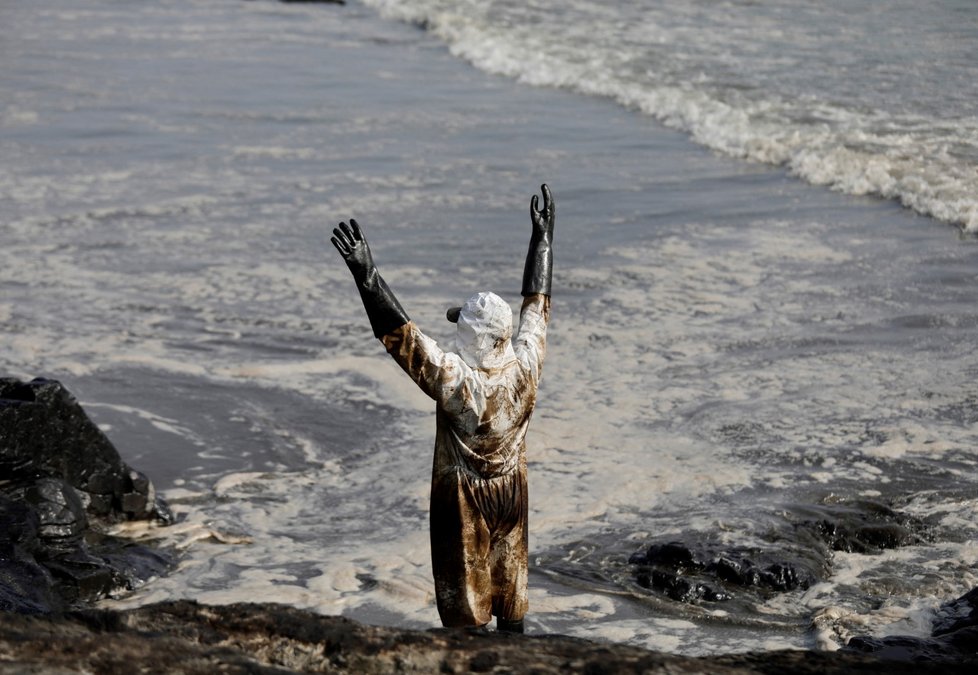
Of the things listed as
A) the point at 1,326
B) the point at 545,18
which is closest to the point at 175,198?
the point at 1,326

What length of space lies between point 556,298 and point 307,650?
7.90 m

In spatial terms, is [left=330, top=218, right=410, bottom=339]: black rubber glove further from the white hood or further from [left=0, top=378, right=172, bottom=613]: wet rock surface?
[left=0, top=378, right=172, bottom=613]: wet rock surface

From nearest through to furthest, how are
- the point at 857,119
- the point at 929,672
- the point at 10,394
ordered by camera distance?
1. the point at 929,672
2. the point at 10,394
3. the point at 857,119

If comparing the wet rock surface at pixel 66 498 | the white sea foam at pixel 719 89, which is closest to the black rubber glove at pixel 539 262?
the wet rock surface at pixel 66 498

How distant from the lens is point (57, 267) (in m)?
12.1

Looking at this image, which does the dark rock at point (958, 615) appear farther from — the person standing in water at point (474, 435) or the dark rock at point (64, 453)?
the dark rock at point (64, 453)

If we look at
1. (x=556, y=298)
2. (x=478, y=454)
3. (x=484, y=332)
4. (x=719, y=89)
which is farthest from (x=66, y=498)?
(x=719, y=89)

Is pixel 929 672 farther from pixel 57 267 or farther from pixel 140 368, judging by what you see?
pixel 57 267

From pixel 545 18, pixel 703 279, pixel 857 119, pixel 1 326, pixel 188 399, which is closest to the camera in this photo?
pixel 188 399

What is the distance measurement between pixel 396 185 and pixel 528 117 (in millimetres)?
4573

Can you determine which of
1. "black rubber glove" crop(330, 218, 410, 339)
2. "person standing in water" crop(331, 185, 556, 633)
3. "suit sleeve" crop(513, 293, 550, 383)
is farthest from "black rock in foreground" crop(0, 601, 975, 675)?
"suit sleeve" crop(513, 293, 550, 383)

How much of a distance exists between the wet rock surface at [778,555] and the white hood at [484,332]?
2.08 metres

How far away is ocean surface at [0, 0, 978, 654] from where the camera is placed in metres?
6.94

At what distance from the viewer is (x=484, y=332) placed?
4656 mm
